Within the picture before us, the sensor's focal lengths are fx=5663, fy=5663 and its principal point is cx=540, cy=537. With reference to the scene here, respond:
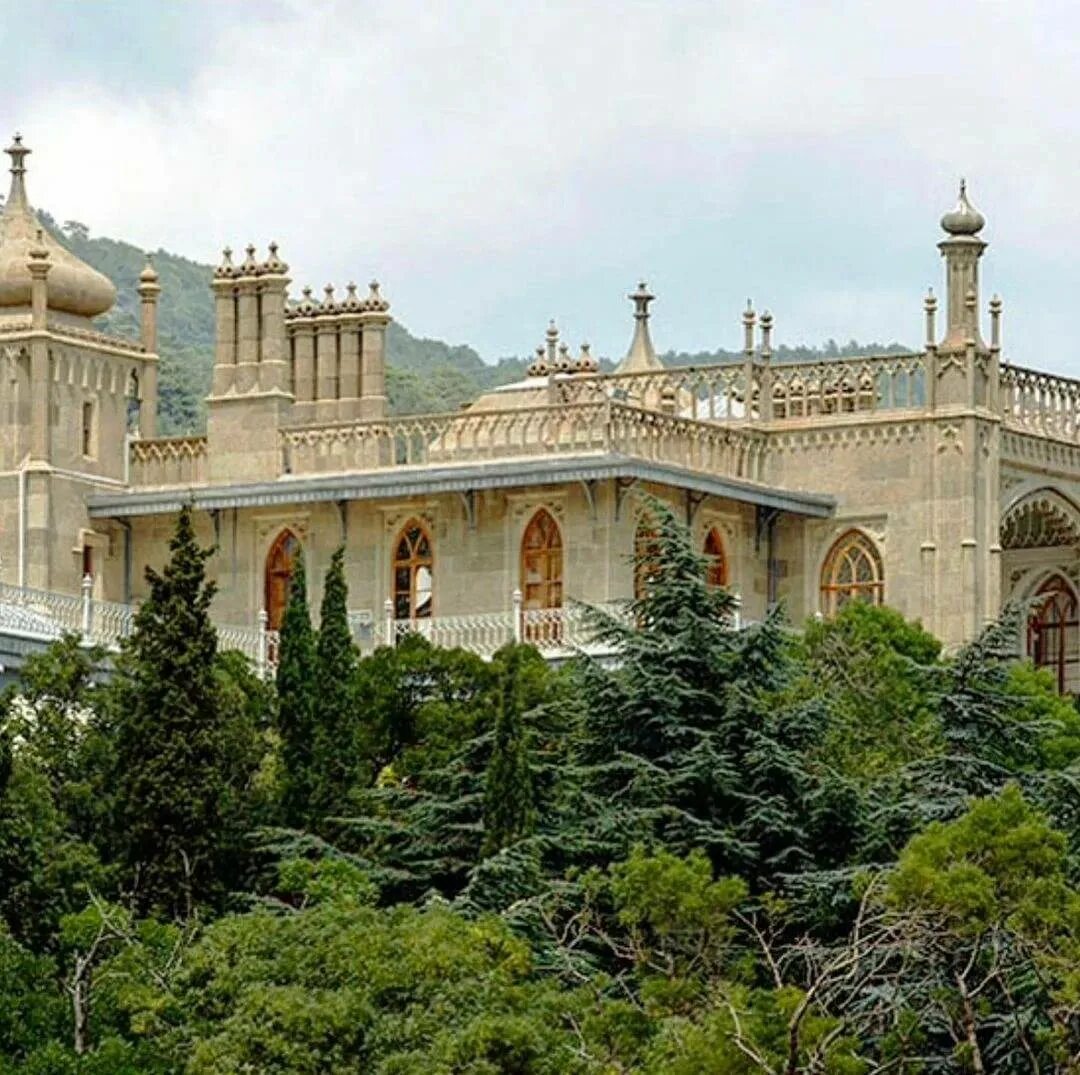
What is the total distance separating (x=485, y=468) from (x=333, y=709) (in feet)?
29.5

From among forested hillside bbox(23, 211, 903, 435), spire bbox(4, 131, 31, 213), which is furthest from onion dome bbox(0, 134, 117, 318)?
forested hillside bbox(23, 211, 903, 435)

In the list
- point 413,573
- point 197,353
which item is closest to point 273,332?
point 413,573

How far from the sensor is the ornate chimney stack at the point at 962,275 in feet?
201

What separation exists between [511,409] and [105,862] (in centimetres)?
1245

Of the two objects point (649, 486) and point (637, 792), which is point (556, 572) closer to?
point (649, 486)

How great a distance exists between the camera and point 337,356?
6291 cm

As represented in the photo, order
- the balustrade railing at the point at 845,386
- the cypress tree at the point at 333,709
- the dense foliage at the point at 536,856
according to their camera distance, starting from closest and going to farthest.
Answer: the dense foliage at the point at 536,856 < the cypress tree at the point at 333,709 < the balustrade railing at the point at 845,386

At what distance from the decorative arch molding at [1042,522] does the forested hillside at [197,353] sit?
3058 centimetres

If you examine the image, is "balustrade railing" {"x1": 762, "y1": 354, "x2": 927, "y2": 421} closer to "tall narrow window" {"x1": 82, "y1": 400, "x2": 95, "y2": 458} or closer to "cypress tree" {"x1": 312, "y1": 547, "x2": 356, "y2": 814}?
"tall narrow window" {"x1": 82, "y1": 400, "x2": 95, "y2": 458}

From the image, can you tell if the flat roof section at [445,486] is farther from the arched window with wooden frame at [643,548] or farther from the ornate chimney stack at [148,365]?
the ornate chimney stack at [148,365]

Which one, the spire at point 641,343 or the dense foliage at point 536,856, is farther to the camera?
the spire at point 641,343

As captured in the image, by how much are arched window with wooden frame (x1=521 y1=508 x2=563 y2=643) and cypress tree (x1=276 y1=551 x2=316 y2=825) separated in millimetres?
7793

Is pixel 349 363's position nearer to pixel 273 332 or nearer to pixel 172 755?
pixel 273 332

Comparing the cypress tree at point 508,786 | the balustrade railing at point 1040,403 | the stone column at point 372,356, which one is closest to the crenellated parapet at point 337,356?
the stone column at point 372,356
